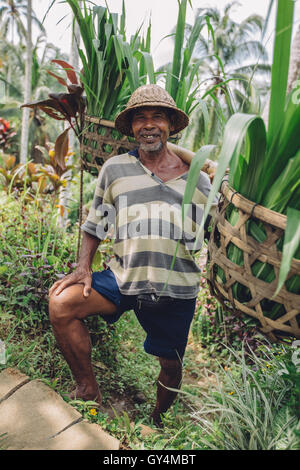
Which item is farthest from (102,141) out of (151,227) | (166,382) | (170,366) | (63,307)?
(166,382)

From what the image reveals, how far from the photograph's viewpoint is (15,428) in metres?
1.49

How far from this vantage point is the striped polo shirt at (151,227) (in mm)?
1836

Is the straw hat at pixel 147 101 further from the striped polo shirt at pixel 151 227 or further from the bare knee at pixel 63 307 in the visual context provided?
the bare knee at pixel 63 307

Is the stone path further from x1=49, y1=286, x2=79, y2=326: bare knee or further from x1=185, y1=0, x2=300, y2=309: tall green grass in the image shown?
x1=185, y1=0, x2=300, y2=309: tall green grass

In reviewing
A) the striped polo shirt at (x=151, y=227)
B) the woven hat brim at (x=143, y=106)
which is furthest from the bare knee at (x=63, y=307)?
the woven hat brim at (x=143, y=106)

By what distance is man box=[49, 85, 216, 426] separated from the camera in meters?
1.83

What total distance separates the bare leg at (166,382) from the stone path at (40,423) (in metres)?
0.62

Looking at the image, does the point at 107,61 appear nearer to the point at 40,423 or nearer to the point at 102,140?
the point at 102,140

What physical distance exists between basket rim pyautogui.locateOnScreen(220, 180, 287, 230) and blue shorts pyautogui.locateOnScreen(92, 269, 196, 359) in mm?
894

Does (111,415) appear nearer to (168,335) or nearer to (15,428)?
(168,335)

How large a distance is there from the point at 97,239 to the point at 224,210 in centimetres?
105

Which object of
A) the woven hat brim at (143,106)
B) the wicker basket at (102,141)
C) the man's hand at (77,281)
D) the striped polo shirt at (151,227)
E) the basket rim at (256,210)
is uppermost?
the woven hat brim at (143,106)
